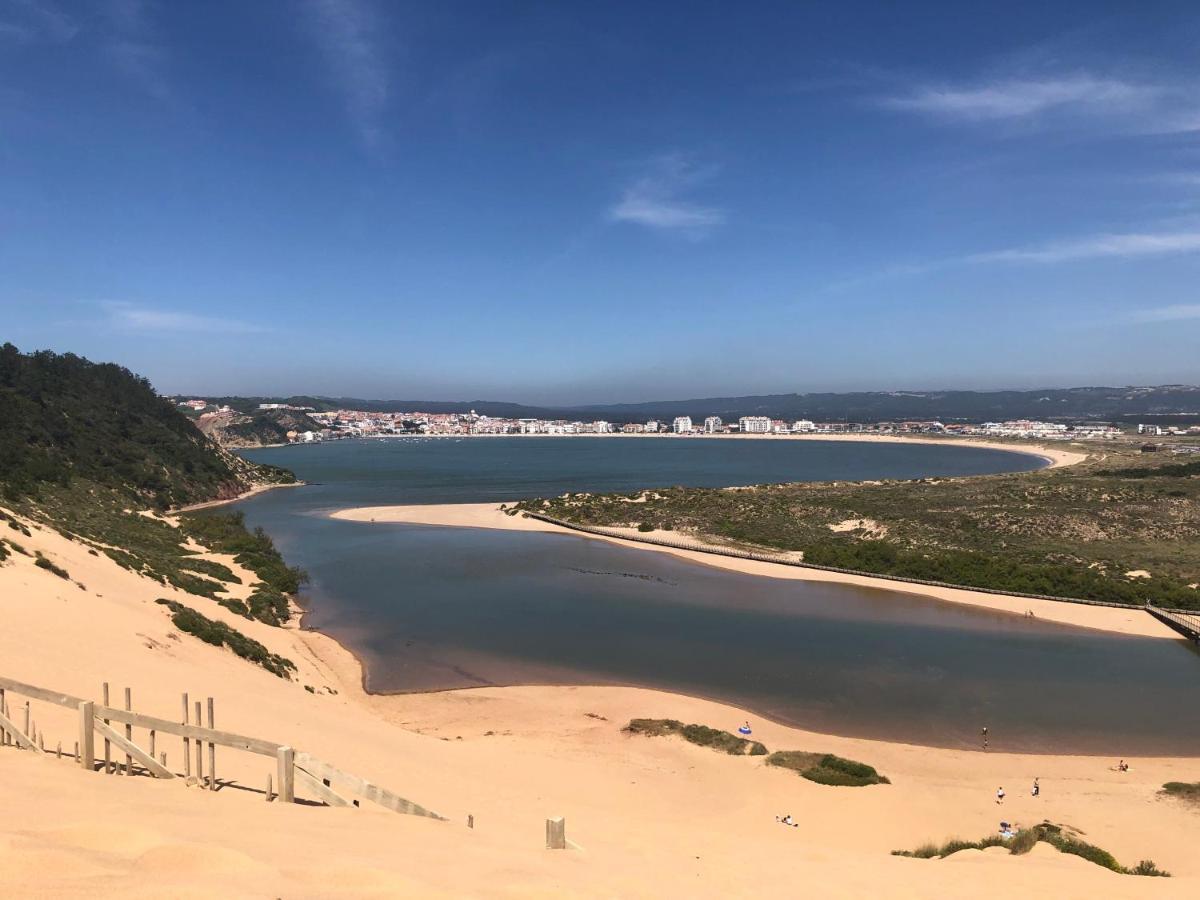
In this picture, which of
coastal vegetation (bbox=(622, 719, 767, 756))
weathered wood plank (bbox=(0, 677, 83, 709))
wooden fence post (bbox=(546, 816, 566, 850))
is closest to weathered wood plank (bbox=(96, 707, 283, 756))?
weathered wood plank (bbox=(0, 677, 83, 709))

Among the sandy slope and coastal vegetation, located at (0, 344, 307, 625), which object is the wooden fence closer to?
the sandy slope

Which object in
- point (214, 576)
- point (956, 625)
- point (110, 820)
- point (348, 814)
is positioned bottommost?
point (956, 625)

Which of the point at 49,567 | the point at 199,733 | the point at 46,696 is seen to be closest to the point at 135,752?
the point at 199,733

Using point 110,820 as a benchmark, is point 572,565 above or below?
below

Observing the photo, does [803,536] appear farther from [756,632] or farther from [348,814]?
[348,814]

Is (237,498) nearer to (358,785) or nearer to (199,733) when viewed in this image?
(199,733)

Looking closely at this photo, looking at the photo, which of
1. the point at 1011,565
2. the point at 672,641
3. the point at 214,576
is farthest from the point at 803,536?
the point at 214,576

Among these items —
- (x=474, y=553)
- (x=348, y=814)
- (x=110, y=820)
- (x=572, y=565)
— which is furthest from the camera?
(x=474, y=553)
